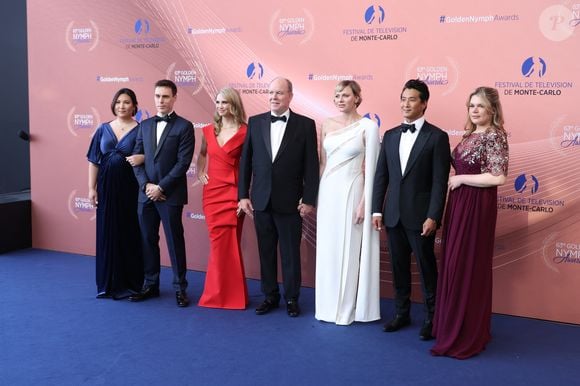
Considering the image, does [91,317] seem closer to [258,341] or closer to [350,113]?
[258,341]

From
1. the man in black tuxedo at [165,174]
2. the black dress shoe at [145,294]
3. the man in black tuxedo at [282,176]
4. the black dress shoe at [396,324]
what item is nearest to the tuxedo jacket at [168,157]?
the man in black tuxedo at [165,174]

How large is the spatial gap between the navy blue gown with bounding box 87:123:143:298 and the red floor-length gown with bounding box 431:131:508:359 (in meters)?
2.57

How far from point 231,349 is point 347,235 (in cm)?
120

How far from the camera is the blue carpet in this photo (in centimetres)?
338

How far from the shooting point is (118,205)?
192 inches

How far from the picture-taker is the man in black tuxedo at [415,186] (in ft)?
13.0

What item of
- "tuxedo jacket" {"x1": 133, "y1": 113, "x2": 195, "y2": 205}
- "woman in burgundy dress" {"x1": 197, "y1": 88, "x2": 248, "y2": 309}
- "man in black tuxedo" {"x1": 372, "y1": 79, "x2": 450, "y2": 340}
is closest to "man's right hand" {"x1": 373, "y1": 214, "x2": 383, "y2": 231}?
"man in black tuxedo" {"x1": 372, "y1": 79, "x2": 450, "y2": 340}

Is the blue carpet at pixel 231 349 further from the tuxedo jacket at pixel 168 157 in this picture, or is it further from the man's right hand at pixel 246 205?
the tuxedo jacket at pixel 168 157

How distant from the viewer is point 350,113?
4.38m

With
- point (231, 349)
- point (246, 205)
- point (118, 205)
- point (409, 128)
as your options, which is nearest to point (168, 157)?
point (118, 205)

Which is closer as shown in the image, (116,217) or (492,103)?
(492,103)

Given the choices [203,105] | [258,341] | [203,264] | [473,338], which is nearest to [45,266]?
[203,264]

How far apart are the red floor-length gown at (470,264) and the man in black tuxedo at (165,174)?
2.07 meters

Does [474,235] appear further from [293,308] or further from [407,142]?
[293,308]
